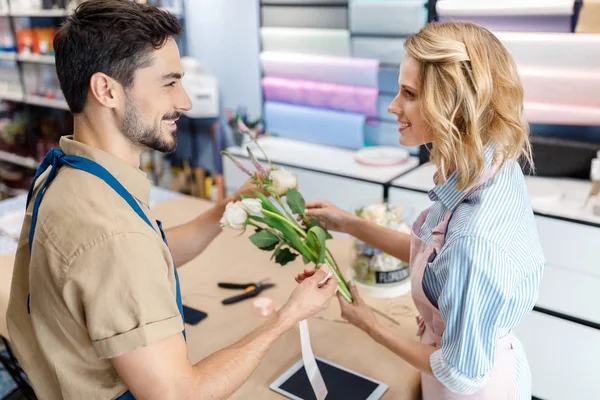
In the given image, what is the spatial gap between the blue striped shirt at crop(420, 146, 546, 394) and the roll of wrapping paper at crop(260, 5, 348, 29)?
113 inches

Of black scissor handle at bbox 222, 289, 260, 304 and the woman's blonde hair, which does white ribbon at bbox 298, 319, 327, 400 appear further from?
the woman's blonde hair

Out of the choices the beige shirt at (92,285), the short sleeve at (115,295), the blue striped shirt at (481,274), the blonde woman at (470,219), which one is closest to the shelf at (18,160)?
the beige shirt at (92,285)

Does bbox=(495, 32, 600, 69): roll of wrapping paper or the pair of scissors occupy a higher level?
bbox=(495, 32, 600, 69): roll of wrapping paper

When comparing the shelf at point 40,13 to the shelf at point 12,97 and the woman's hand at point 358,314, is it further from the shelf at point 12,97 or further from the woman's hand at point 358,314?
the woman's hand at point 358,314

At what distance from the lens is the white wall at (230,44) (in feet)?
14.3

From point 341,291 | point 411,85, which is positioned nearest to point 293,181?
point 341,291

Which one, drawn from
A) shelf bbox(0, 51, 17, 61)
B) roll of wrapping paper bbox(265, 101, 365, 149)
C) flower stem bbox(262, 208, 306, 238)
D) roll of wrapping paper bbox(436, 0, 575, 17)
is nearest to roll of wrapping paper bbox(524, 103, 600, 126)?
roll of wrapping paper bbox(436, 0, 575, 17)

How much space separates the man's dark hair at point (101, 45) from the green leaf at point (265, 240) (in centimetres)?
55

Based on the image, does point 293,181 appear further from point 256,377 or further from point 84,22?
point 84,22

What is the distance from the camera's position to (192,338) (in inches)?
61.1

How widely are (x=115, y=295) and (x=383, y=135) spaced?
310 centimetres

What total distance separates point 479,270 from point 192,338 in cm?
85

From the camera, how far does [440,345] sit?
1309mm

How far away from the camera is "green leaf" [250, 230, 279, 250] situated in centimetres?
152
